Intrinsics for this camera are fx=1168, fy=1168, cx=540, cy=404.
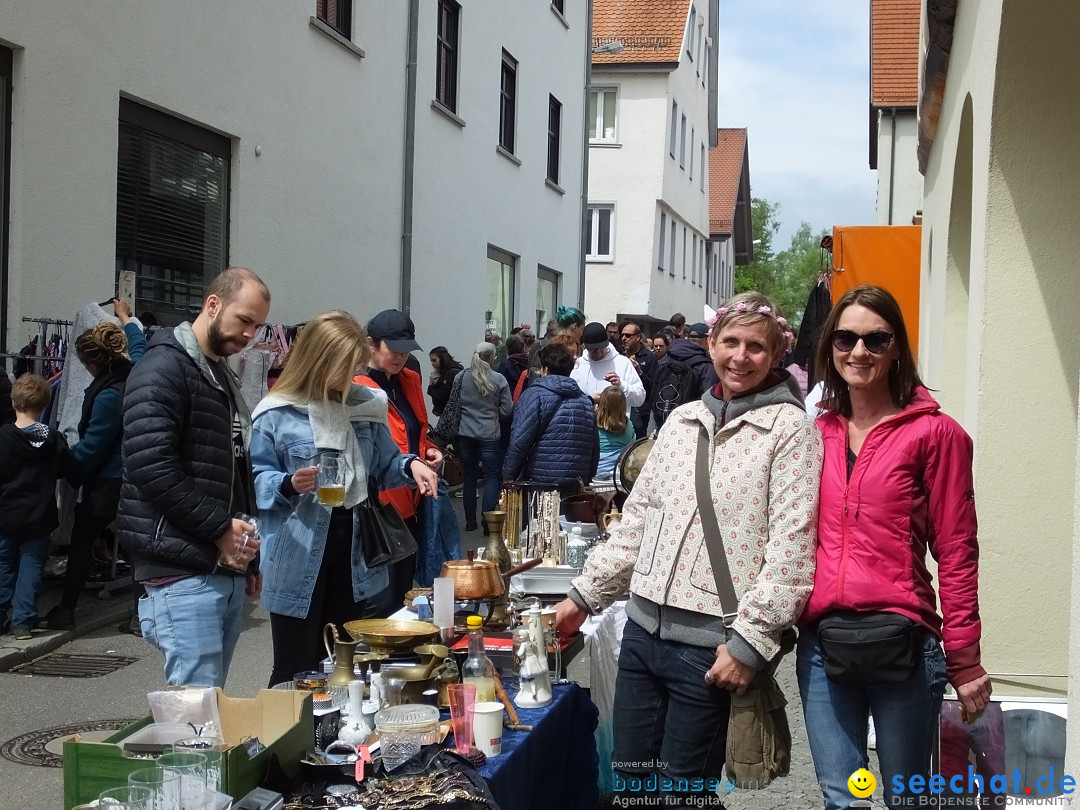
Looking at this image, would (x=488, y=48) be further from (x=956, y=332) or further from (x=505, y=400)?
(x=956, y=332)

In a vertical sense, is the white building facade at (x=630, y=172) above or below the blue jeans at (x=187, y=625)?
above

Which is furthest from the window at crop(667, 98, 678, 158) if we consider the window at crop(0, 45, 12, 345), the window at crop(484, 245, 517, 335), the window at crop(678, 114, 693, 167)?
the window at crop(0, 45, 12, 345)

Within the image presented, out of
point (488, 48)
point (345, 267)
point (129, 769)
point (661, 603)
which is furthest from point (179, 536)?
point (488, 48)

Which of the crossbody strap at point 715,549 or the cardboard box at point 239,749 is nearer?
the cardboard box at point 239,749

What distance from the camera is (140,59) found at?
888 cm

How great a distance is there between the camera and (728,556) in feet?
10.7

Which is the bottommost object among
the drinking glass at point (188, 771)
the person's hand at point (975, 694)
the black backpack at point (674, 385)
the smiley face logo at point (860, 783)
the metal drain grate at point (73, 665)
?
the metal drain grate at point (73, 665)

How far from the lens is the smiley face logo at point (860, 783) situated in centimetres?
321

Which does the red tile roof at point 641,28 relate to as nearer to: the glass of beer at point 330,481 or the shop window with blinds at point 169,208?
the shop window with blinds at point 169,208

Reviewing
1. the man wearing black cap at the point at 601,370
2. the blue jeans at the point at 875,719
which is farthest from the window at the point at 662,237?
the blue jeans at the point at 875,719

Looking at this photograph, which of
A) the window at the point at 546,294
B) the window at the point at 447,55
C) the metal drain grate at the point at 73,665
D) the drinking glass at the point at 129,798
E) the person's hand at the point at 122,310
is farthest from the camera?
the window at the point at 546,294

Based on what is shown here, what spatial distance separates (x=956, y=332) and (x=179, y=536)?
582 centimetres

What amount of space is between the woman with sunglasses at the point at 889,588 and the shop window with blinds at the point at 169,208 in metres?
7.22

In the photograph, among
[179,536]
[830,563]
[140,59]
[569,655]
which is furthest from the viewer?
[140,59]
